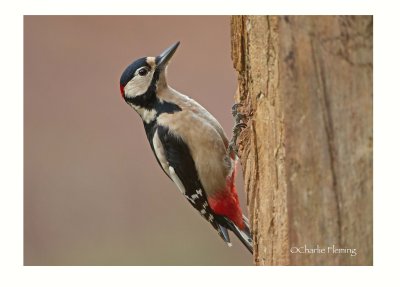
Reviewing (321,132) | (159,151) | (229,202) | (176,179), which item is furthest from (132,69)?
(321,132)

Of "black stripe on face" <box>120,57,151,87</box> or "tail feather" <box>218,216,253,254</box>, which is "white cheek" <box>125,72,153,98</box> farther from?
"tail feather" <box>218,216,253,254</box>

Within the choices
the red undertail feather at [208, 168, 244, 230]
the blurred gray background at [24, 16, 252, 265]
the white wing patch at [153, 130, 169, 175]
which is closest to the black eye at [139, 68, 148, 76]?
the blurred gray background at [24, 16, 252, 265]

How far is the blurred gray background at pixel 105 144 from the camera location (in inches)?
104

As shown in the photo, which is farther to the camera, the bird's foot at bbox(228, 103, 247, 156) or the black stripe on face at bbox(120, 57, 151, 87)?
the black stripe on face at bbox(120, 57, 151, 87)

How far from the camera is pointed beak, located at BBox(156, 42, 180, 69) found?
9.26 feet

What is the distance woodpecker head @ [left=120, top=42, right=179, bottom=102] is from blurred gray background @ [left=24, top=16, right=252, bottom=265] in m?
0.09

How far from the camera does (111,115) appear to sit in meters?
3.26

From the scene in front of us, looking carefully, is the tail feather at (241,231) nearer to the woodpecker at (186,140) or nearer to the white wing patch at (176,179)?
the woodpecker at (186,140)

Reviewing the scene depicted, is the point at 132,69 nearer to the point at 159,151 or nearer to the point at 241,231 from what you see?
the point at 159,151

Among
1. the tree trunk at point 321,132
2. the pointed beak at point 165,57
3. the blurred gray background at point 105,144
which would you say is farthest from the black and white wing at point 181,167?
the tree trunk at point 321,132

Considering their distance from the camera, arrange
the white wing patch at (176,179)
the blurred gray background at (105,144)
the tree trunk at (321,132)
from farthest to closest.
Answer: the white wing patch at (176,179) → the blurred gray background at (105,144) → the tree trunk at (321,132)

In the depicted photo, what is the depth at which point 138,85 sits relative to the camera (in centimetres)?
287

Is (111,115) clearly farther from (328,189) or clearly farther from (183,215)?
(328,189)

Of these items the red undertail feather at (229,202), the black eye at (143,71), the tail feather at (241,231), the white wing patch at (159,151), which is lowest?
the tail feather at (241,231)
